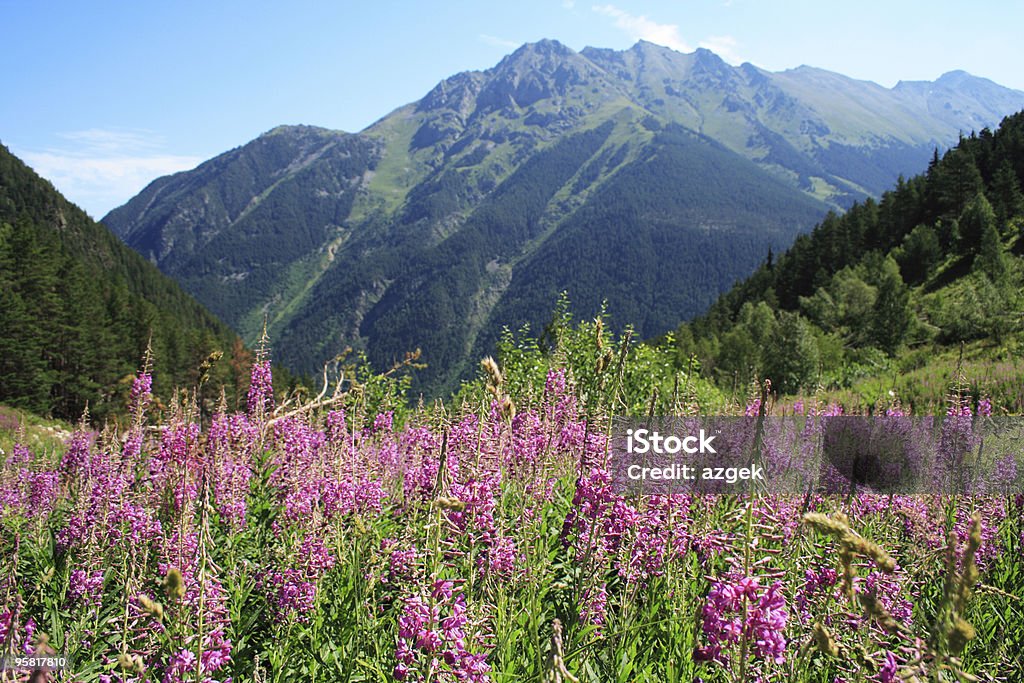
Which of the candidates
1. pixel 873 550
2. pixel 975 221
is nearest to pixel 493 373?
pixel 873 550

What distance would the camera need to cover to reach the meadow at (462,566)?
269 centimetres

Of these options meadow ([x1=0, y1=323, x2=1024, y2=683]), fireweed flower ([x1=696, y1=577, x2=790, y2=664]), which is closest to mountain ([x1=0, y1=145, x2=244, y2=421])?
meadow ([x1=0, y1=323, x2=1024, y2=683])

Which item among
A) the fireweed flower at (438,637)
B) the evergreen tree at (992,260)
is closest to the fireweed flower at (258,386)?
the fireweed flower at (438,637)

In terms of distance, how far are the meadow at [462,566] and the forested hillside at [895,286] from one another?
13719mm

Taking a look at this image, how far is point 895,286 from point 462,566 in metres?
41.3

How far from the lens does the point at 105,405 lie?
49.9 m

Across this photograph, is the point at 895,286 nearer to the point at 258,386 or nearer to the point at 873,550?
the point at 258,386

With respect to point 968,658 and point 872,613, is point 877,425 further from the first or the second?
point 872,613

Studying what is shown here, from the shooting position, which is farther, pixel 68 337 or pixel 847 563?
pixel 68 337

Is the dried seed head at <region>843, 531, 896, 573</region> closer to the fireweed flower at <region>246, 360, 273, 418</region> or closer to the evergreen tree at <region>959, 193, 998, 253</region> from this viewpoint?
the fireweed flower at <region>246, 360, 273, 418</region>

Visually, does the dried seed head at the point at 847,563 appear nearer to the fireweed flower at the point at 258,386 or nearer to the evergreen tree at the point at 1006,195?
the fireweed flower at the point at 258,386

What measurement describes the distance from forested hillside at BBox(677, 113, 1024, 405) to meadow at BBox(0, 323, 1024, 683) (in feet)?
45.0

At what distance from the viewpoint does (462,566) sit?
3.41m

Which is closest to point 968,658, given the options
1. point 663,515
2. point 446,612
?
point 663,515
